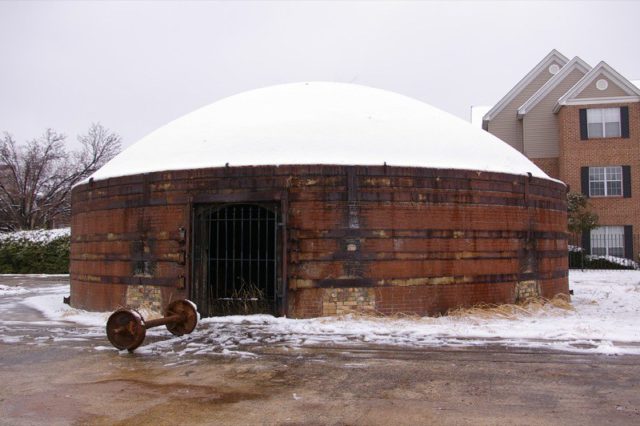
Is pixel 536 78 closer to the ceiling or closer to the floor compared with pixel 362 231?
closer to the ceiling

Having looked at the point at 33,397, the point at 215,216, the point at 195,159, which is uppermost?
the point at 195,159

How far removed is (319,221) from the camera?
11234 mm

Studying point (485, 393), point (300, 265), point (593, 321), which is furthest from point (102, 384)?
point (593, 321)

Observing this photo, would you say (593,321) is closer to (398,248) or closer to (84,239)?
(398,248)

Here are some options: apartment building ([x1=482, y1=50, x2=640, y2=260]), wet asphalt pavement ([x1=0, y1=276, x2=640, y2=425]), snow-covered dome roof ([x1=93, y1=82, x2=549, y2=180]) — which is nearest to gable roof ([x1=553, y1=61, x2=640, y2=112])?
apartment building ([x1=482, y1=50, x2=640, y2=260])

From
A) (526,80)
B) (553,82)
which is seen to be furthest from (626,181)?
(526,80)

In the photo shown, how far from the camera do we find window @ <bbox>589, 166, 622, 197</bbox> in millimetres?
27219

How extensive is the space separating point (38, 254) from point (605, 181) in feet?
98.4

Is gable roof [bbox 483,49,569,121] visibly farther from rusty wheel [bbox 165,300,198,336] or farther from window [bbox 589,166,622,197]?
rusty wheel [bbox 165,300,198,336]

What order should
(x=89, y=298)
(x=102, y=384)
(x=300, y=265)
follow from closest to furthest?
(x=102, y=384) → (x=300, y=265) → (x=89, y=298)

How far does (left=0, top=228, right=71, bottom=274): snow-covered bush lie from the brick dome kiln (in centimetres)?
2106

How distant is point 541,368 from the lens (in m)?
7.50

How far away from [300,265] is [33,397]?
5.66 meters

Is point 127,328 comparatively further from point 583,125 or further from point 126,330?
point 583,125
